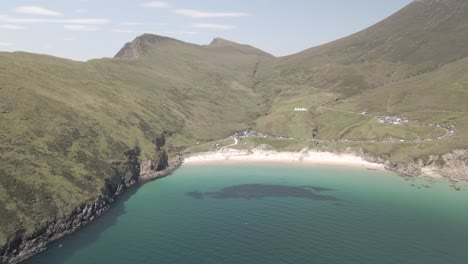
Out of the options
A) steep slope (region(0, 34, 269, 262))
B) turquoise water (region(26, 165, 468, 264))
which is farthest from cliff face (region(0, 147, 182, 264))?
turquoise water (region(26, 165, 468, 264))

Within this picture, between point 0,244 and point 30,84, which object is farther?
point 30,84

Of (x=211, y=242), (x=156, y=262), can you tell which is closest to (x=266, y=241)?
(x=211, y=242)

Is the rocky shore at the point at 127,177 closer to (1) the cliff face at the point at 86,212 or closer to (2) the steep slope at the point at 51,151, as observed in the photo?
(1) the cliff face at the point at 86,212

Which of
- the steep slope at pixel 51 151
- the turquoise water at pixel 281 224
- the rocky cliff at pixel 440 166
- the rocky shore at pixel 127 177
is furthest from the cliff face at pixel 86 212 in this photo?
the rocky cliff at pixel 440 166

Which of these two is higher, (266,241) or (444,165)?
(444,165)

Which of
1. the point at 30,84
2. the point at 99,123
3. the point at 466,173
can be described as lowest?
the point at 466,173

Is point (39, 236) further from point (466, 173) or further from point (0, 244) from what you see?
point (466, 173)

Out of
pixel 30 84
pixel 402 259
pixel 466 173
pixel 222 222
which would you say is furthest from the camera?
pixel 30 84
